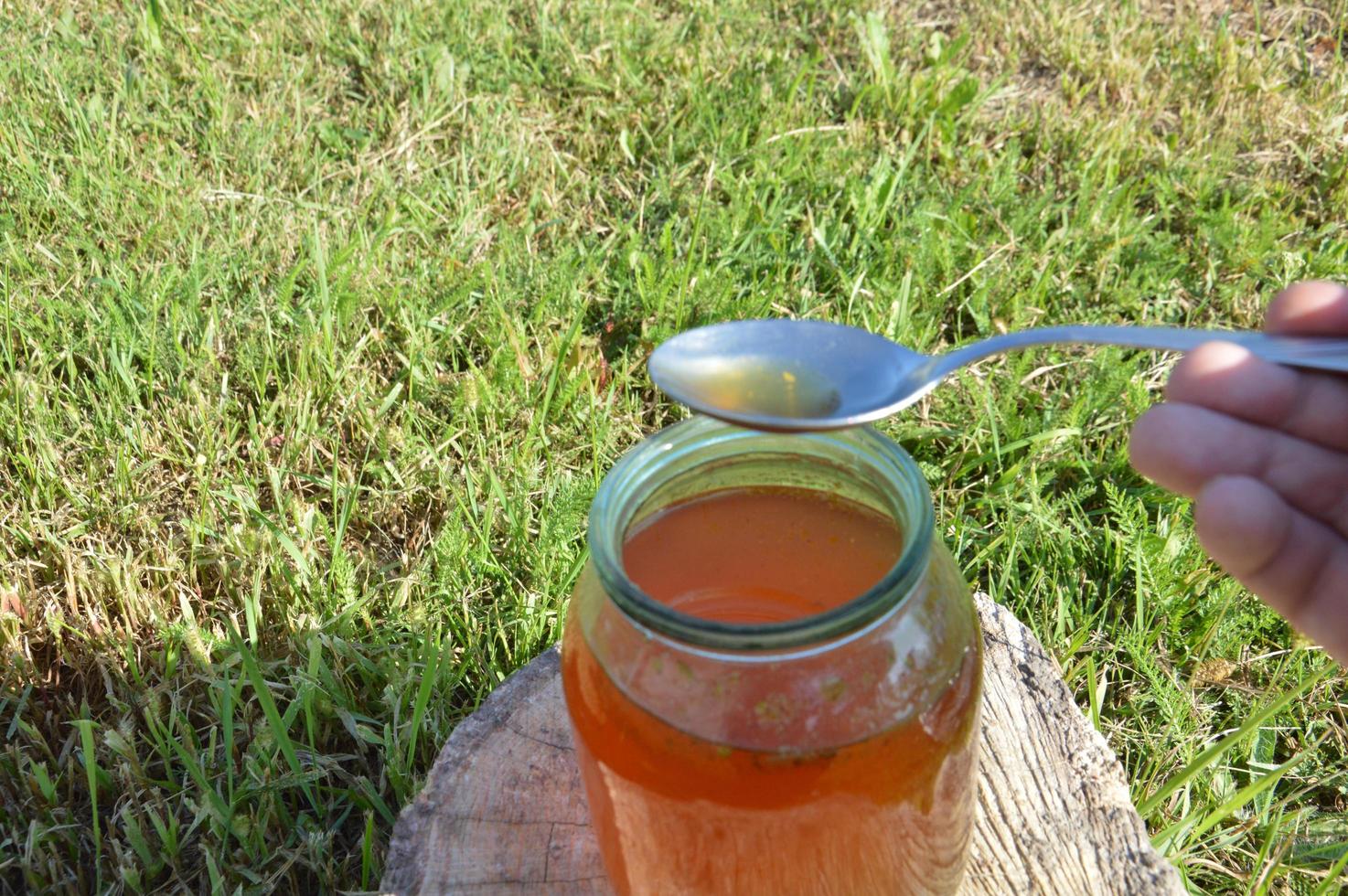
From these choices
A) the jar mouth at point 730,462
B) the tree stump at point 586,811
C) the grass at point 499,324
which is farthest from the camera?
the grass at point 499,324

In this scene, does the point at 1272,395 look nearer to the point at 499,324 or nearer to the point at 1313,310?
the point at 1313,310

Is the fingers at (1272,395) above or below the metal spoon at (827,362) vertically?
below

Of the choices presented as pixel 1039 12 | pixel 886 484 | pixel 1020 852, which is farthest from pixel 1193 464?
pixel 1039 12

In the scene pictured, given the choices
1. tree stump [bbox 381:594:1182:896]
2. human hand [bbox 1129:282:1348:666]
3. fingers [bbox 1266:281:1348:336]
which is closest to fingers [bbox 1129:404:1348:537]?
human hand [bbox 1129:282:1348:666]

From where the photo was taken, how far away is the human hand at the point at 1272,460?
119 cm

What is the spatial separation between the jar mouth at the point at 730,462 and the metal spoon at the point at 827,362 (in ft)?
0.18

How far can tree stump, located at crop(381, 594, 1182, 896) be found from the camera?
152cm

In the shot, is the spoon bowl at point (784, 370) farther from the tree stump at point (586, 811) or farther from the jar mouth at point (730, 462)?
the tree stump at point (586, 811)

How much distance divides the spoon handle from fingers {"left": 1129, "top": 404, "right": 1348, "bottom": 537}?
3.3 inches

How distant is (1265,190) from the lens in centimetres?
335

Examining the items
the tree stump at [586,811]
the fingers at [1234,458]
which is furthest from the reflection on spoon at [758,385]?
the tree stump at [586,811]

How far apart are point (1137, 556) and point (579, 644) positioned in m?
1.40

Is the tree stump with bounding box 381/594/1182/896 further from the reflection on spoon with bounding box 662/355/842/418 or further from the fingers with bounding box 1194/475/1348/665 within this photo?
the reflection on spoon with bounding box 662/355/842/418

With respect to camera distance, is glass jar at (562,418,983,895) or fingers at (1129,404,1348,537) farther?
fingers at (1129,404,1348,537)
